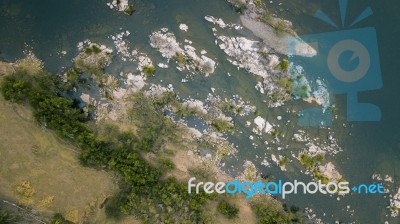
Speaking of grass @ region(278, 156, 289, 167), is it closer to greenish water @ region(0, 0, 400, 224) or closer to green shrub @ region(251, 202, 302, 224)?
greenish water @ region(0, 0, 400, 224)

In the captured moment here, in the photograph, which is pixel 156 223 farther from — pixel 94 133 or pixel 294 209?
pixel 294 209

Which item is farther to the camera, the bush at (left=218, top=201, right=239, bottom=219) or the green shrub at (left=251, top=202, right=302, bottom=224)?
the green shrub at (left=251, top=202, right=302, bottom=224)

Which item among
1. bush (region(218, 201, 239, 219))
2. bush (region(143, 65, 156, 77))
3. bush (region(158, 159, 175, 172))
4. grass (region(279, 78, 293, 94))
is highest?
grass (region(279, 78, 293, 94))

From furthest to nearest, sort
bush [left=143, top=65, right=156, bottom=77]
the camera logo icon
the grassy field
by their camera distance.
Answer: the camera logo icon → bush [left=143, top=65, right=156, bottom=77] → the grassy field

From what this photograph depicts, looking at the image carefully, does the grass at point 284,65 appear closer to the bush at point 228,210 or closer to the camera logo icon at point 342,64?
the camera logo icon at point 342,64

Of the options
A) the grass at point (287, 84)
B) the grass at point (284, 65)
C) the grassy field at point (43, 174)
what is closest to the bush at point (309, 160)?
the grass at point (287, 84)

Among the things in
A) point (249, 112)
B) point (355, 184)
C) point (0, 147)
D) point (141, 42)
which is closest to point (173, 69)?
point (141, 42)

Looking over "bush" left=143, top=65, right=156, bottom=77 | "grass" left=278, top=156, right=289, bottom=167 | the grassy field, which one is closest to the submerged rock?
"bush" left=143, top=65, right=156, bottom=77
